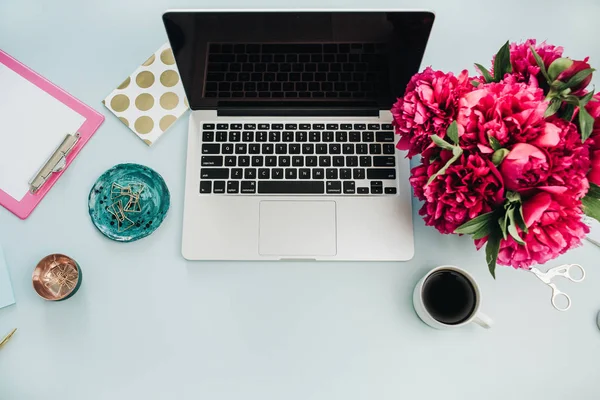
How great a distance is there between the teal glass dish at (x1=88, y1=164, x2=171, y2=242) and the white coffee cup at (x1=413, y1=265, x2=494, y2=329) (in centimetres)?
45

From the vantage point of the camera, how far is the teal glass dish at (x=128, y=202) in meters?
0.78

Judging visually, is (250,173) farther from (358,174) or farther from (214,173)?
(358,174)

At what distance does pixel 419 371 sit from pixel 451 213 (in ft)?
0.97

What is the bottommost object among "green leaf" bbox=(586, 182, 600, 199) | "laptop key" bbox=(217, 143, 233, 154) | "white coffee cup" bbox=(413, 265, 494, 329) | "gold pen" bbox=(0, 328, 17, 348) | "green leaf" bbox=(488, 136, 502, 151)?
"gold pen" bbox=(0, 328, 17, 348)

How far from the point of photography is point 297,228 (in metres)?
0.77

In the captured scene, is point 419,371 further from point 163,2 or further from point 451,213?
point 163,2

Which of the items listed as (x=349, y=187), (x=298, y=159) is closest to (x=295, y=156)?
(x=298, y=159)

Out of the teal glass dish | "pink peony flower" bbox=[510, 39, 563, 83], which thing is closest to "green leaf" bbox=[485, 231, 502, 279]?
"pink peony flower" bbox=[510, 39, 563, 83]

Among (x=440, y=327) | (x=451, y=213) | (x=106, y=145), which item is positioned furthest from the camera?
(x=106, y=145)

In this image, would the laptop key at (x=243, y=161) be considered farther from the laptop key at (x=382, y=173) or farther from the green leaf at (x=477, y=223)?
the green leaf at (x=477, y=223)

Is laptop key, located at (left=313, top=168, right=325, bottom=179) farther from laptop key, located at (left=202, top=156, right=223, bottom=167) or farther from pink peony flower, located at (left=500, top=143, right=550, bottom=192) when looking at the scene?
pink peony flower, located at (left=500, top=143, right=550, bottom=192)

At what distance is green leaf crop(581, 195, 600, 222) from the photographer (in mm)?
580

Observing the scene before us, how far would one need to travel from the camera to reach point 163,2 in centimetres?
87

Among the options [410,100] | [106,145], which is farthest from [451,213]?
[106,145]
